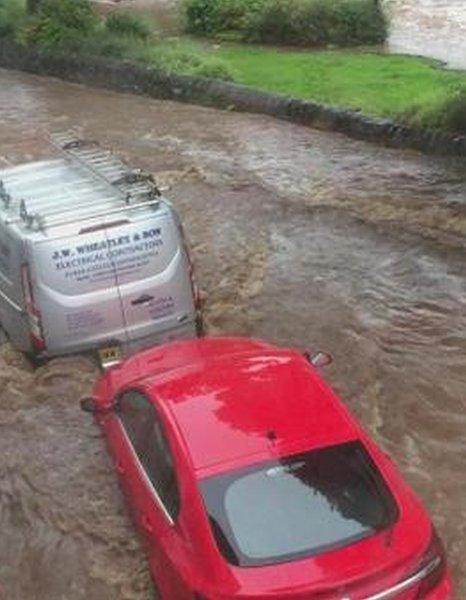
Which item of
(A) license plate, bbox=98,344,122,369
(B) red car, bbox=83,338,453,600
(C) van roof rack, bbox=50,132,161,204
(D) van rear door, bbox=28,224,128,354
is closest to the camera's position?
(B) red car, bbox=83,338,453,600

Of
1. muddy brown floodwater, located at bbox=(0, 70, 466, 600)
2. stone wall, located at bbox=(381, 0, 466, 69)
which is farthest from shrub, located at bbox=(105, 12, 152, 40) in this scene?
stone wall, located at bbox=(381, 0, 466, 69)

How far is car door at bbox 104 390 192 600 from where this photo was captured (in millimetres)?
6340

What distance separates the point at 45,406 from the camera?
1029cm

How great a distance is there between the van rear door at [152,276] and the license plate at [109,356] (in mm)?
Answer: 189

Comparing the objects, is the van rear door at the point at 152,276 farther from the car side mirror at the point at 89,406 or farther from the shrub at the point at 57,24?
the shrub at the point at 57,24

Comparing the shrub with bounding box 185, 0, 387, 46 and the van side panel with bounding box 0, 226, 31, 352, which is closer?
the van side panel with bounding box 0, 226, 31, 352

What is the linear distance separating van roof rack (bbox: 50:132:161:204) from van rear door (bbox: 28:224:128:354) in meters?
0.73

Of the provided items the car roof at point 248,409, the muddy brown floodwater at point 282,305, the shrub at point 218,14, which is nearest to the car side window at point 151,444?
the car roof at point 248,409

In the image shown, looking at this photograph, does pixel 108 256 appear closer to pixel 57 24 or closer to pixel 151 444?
pixel 151 444

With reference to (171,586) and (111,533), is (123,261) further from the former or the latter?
(171,586)

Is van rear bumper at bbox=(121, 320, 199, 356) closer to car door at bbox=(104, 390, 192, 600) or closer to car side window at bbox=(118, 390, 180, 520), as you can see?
car door at bbox=(104, 390, 192, 600)

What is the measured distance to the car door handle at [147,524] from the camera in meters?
6.75

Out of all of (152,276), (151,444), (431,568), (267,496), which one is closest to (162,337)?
(152,276)

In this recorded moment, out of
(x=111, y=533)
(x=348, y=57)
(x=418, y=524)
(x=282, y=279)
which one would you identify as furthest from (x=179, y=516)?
(x=348, y=57)
